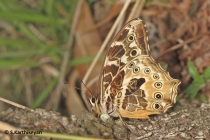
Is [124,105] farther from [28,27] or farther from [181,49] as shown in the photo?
[28,27]

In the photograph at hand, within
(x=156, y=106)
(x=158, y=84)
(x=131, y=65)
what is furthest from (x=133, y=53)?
(x=156, y=106)

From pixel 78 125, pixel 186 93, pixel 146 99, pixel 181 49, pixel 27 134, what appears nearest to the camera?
pixel 27 134

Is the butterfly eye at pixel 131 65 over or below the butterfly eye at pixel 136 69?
over

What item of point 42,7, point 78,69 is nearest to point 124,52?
point 78,69

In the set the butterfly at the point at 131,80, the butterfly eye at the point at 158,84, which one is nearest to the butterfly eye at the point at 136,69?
the butterfly at the point at 131,80

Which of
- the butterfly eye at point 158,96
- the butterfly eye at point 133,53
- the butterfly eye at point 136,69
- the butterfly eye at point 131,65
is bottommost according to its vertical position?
the butterfly eye at point 158,96

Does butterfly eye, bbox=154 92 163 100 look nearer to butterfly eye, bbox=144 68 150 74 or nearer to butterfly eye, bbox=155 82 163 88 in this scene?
butterfly eye, bbox=155 82 163 88

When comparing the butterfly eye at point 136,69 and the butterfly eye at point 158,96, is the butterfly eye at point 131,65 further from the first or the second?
the butterfly eye at point 158,96

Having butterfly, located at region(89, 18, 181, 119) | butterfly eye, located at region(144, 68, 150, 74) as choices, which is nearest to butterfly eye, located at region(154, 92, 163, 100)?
butterfly, located at region(89, 18, 181, 119)
